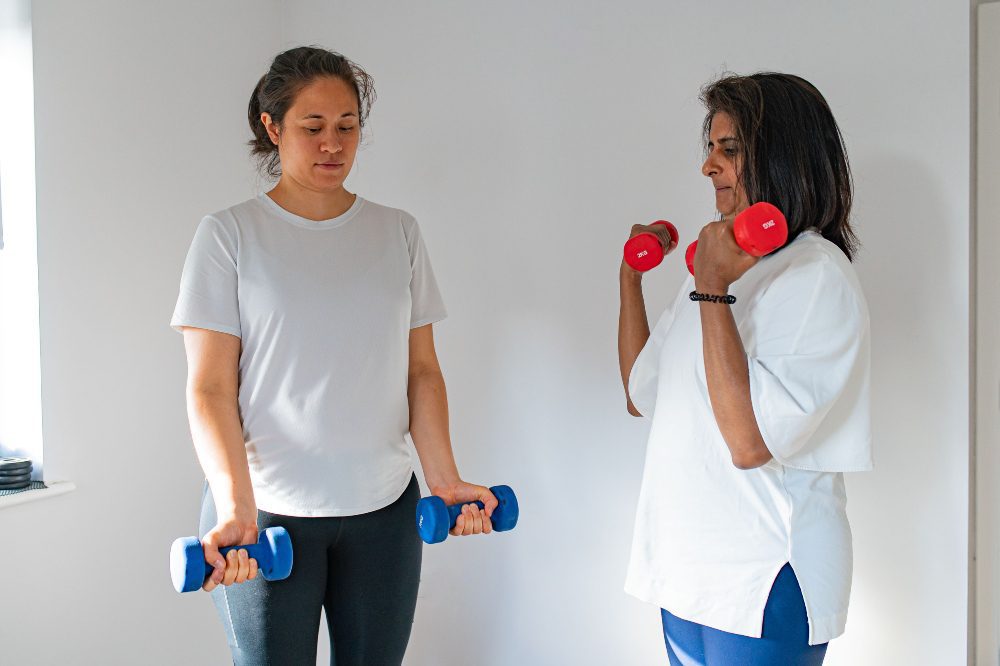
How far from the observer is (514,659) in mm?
2398

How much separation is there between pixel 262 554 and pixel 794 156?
3.34 ft

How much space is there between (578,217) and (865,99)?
0.71 meters

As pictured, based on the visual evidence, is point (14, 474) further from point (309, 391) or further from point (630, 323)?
point (630, 323)

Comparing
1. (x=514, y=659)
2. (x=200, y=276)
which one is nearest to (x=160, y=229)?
(x=200, y=276)

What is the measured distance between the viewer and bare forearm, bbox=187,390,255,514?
4.50 ft

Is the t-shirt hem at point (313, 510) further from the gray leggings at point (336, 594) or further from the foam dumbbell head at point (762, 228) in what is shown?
the foam dumbbell head at point (762, 228)

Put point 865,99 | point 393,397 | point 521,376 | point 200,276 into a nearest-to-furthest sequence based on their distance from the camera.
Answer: point 200,276 < point 393,397 < point 865,99 < point 521,376

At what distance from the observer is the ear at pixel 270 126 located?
5.10ft

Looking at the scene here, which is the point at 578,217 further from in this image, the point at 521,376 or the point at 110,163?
the point at 110,163

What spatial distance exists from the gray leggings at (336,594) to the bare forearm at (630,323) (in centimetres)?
52

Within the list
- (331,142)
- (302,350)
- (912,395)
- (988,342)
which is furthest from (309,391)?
(988,342)

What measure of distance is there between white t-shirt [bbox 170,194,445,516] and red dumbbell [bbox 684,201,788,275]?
24.8 inches

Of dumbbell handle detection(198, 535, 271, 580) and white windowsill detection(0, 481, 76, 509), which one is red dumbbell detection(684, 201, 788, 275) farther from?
white windowsill detection(0, 481, 76, 509)

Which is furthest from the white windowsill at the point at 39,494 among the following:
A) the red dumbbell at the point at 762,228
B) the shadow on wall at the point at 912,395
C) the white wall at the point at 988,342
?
the white wall at the point at 988,342
